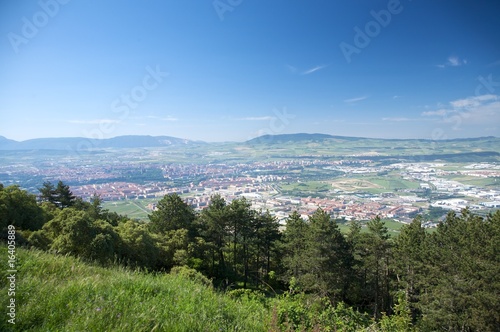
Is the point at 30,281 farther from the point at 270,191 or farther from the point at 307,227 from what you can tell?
the point at 270,191

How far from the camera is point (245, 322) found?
151 inches

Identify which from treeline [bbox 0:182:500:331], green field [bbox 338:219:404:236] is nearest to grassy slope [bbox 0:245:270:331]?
treeline [bbox 0:182:500:331]

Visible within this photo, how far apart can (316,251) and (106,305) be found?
748 inches

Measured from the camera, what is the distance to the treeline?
1436 centimetres

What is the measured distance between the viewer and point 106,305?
300cm

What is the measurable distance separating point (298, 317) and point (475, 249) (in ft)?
62.4

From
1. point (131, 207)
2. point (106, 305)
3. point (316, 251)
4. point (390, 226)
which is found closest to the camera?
point (106, 305)

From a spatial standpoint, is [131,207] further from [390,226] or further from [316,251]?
[390,226]

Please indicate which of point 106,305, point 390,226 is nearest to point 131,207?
point 390,226

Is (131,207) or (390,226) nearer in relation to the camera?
(390,226)

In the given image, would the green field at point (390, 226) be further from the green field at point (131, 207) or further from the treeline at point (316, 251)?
the green field at point (131, 207)

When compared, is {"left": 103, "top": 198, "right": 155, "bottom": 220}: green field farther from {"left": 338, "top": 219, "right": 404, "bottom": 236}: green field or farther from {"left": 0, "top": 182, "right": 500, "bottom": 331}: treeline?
{"left": 338, "top": 219, "right": 404, "bottom": 236}: green field

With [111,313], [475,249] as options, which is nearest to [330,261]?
[475,249]

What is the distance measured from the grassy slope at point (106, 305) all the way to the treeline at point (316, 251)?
1.88m
